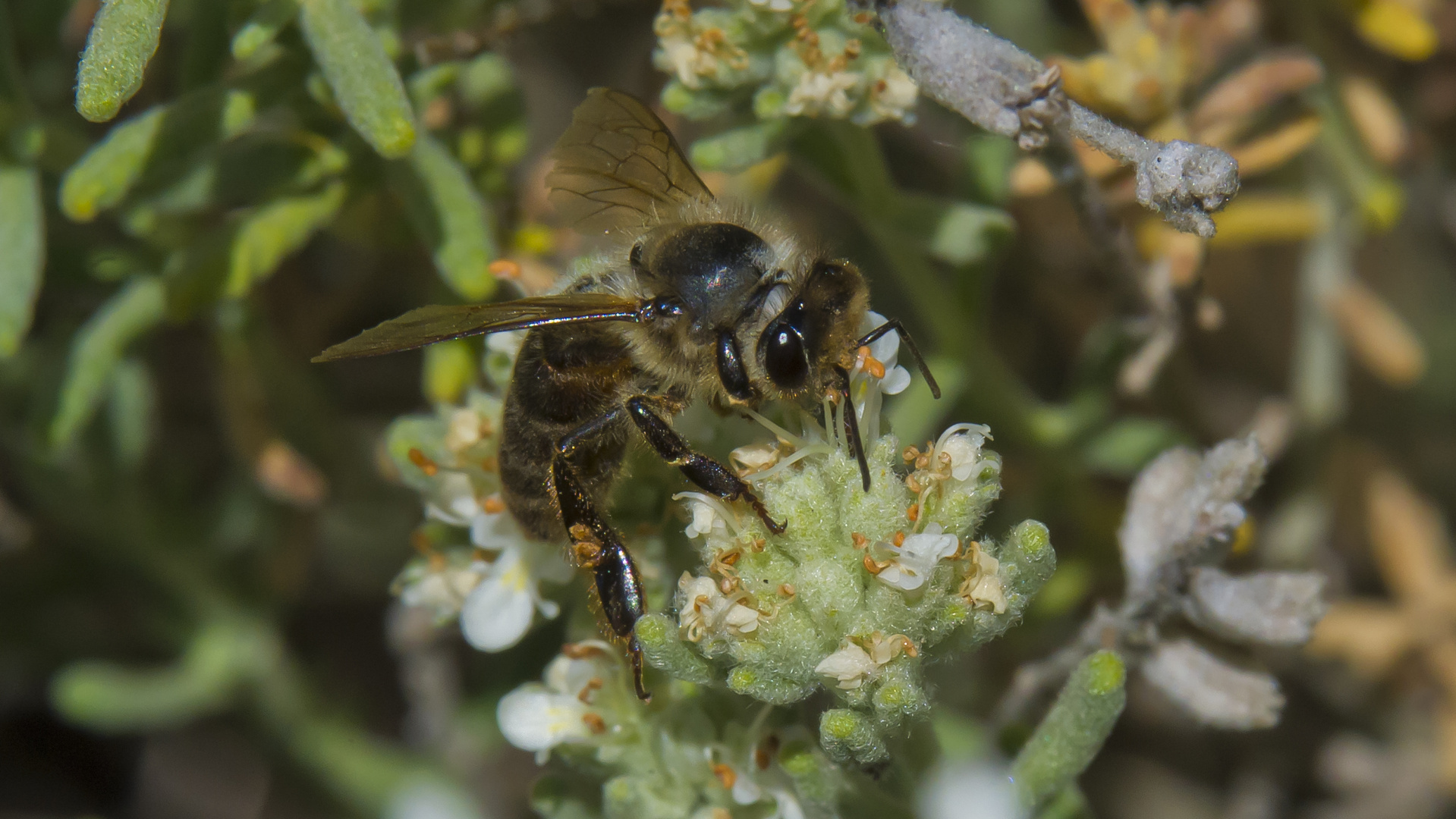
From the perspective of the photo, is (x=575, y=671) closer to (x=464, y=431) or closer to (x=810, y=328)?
(x=464, y=431)

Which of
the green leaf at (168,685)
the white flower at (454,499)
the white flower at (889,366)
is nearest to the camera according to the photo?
Result: the white flower at (889,366)

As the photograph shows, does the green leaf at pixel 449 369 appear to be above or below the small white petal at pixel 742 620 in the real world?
below

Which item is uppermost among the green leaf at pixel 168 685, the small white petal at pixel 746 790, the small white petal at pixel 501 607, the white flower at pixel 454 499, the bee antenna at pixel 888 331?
the bee antenna at pixel 888 331

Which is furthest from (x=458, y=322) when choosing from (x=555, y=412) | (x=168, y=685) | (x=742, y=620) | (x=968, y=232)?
(x=168, y=685)

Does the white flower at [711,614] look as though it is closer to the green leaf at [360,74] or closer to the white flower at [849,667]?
the white flower at [849,667]

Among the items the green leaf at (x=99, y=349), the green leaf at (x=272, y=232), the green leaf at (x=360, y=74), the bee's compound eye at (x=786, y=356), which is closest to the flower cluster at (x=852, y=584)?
the bee's compound eye at (x=786, y=356)

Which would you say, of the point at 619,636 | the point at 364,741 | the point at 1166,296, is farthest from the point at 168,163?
the point at 1166,296

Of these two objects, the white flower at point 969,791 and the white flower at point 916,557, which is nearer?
the white flower at point 916,557

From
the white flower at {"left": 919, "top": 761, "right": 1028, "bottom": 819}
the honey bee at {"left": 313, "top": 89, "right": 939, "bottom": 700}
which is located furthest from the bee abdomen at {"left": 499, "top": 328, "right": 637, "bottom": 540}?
the white flower at {"left": 919, "top": 761, "right": 1028, "bottom": 819}
